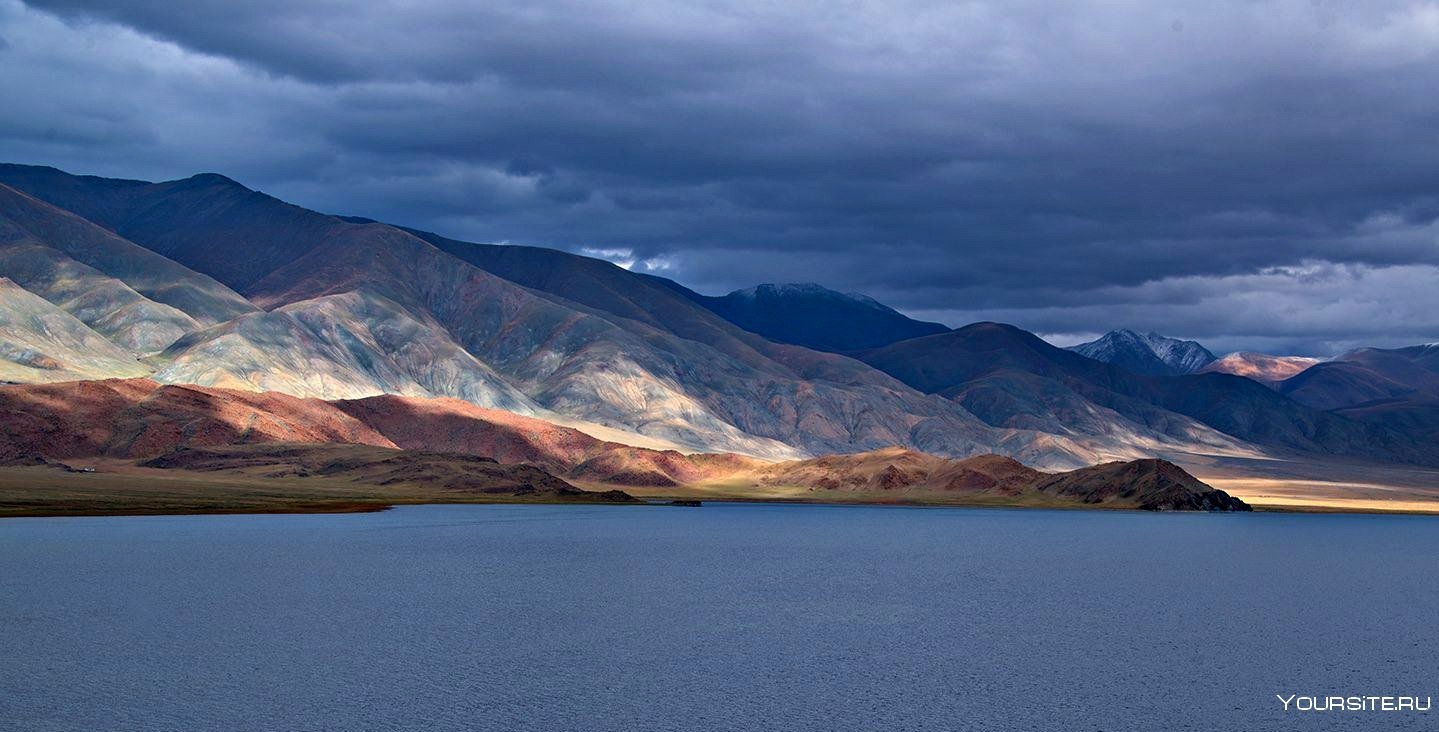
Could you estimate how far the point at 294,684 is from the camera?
46.6 meters

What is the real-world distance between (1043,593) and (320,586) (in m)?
43.2

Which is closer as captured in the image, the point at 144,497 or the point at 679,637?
the point at 679,637

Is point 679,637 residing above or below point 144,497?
below

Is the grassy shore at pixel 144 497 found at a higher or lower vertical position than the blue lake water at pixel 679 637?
higher

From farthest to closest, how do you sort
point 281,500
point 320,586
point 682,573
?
point 281,500 < point 682,573 < point 320,586

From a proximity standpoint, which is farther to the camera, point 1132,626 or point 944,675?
point 1132,626

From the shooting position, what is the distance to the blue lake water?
43.3 m

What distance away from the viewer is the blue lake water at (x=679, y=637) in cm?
4334

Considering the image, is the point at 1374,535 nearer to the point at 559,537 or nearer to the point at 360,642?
the point at 559,537

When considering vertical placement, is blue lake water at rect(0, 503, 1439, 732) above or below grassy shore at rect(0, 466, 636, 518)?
below

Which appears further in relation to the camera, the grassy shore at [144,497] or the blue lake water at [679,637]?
the grassy shore at [144,497]

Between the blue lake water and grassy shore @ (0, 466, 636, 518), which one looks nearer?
the blue lake water

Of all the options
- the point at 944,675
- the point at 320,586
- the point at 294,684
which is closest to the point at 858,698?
the point at 944,675

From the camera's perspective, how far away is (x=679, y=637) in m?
59.2
